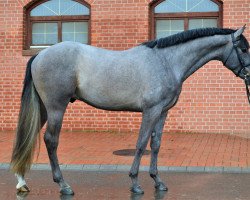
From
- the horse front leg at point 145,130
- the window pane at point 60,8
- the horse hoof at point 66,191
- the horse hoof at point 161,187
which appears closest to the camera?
the horse front leg at point 145,130

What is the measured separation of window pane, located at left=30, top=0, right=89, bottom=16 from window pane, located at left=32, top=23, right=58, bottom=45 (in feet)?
1.03

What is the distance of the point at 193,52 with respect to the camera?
21.9 feet

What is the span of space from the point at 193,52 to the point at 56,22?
7709 mm

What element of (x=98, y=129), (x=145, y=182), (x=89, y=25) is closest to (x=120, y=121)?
(x=98, y=129)

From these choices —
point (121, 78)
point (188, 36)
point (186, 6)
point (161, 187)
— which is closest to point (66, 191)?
point (161, 187)

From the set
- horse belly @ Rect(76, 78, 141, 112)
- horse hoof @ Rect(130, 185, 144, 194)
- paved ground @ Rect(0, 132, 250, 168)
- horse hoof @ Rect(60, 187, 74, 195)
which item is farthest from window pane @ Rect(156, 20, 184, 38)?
horse hoof @ Rect(60, 187, 74, 195)

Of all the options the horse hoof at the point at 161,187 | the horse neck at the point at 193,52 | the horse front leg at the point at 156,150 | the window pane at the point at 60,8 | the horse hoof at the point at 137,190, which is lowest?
the horse hoof at the point at 161,187

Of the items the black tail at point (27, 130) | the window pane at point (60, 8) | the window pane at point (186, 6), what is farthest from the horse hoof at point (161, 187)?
the window pane at point (60, 8)

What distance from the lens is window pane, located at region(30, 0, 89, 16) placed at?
44.7 ft

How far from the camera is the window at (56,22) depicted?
1363 centimetres

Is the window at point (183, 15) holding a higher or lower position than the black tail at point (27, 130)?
higher

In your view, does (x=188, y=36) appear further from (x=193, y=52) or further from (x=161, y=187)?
(x=161, y=187)

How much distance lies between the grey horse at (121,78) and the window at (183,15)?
6567 millimetres

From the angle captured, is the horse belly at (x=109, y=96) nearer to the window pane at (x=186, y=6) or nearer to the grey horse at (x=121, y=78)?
the grey horse at (x=121, y=78)
